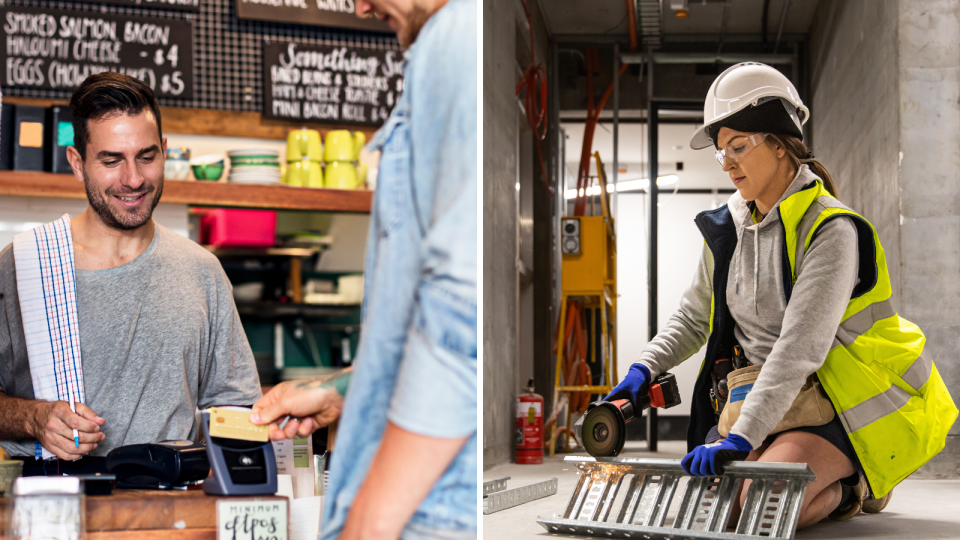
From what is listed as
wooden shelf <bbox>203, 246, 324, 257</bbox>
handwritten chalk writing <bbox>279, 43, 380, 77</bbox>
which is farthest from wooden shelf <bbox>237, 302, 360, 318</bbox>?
handwritten chalk writing <bbox>279, 43, 380, 77</bbox>

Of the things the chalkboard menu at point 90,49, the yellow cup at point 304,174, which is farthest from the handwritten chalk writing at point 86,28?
the yellow cup at point 304,174

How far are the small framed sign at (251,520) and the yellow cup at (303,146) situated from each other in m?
2.48

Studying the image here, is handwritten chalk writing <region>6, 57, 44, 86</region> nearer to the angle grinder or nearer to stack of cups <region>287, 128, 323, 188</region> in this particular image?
stack of cups <region>287, 128, 323, 188</region>

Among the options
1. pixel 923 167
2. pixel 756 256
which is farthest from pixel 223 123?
pixel 923 167

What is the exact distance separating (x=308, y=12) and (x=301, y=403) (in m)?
3.01

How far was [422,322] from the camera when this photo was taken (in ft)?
2.45

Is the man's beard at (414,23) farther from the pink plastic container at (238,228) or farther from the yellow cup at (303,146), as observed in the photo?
the pink plastic container at (238,228)

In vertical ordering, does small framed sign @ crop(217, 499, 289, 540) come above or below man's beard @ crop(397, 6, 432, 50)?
below

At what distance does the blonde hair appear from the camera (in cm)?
218

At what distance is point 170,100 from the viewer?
3.48 meters

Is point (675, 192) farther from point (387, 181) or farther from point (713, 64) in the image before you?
point (387, 181)

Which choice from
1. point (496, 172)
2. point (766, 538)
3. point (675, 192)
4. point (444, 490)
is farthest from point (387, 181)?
point (675, 192)

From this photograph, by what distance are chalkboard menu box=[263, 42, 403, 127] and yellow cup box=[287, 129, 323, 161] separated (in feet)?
1.02

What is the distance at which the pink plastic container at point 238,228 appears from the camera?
11.3ft
